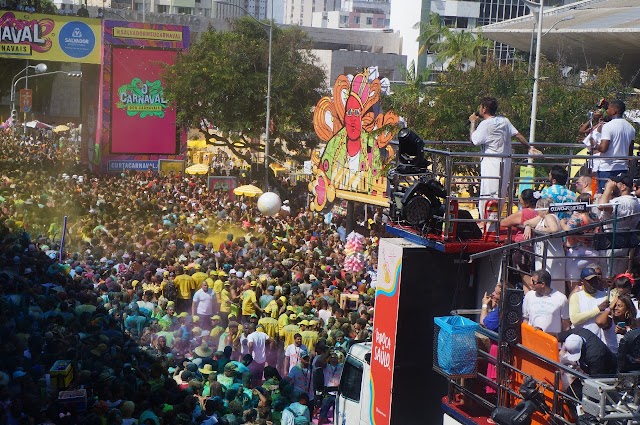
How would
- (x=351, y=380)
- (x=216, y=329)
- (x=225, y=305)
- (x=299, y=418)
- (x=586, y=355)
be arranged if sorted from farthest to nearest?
(x=225, y=305) < (x=216, y=329) < (x=299, y=418) < (x=351, y=380) < (x=586, y=355)

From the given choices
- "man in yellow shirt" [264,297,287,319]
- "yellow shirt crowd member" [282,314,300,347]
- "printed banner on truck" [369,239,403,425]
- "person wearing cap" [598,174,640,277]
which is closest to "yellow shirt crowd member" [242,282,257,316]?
"man in yellow shirt" [264,297,287,319]

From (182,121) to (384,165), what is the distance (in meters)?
21.0

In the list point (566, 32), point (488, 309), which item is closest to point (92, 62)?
point (566, 32)

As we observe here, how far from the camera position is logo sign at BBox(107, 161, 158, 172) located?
4759 cm

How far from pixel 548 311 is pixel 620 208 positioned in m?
1.95

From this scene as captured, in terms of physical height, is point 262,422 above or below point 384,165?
below

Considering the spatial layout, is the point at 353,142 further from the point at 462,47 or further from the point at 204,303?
the point at 462,47

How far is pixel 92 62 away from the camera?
156ft

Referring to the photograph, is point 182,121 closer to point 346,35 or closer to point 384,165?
point 384,165

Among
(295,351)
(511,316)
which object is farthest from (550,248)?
(295,351)

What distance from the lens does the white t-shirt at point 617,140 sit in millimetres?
11117

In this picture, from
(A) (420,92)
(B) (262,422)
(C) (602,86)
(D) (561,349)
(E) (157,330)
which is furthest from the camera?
(A) (420,92)

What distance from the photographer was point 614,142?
441 inches

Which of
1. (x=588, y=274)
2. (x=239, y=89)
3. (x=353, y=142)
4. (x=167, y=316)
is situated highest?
(x=239, y=89)
